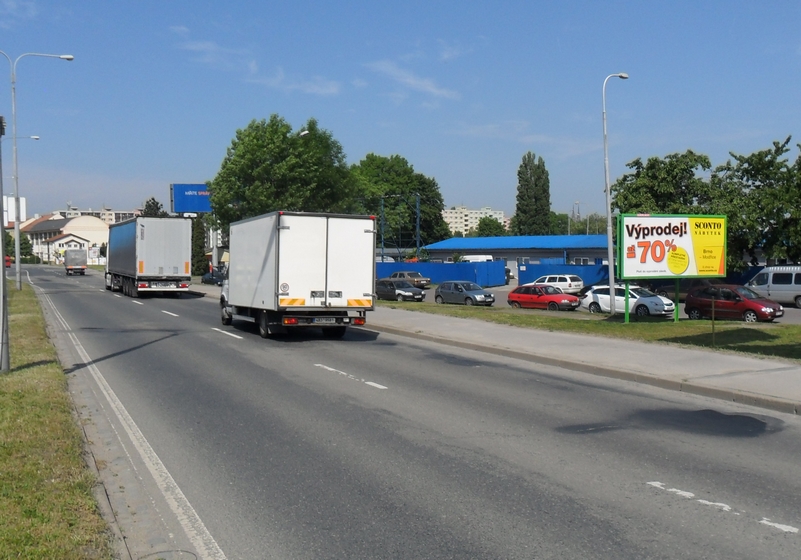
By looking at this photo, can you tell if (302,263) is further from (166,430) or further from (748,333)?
(748,333)

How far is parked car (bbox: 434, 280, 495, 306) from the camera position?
41.1m

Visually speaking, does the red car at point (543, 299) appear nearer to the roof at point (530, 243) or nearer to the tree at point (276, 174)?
the tree at point (276, 174)

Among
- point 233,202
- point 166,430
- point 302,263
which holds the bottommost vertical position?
point 166,430

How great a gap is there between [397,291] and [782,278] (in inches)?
770

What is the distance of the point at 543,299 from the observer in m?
38.0

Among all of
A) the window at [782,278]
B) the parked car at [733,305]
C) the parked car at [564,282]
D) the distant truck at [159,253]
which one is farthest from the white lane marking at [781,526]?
the parked car at [564,282]

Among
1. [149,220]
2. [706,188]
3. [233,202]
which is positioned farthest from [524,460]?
[233,202]

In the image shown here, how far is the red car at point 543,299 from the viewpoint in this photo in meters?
37.5

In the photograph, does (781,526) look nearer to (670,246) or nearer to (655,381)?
(655,381)

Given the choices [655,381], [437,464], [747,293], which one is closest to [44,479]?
[437,464]

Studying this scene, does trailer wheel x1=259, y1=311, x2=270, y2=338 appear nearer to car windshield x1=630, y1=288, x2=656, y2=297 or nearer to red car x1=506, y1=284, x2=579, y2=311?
car windshield x1=630, y1=288, x2=656, y2=297

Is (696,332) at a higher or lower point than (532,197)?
lower

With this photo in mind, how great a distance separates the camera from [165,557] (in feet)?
17.2

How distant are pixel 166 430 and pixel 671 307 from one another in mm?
28052
